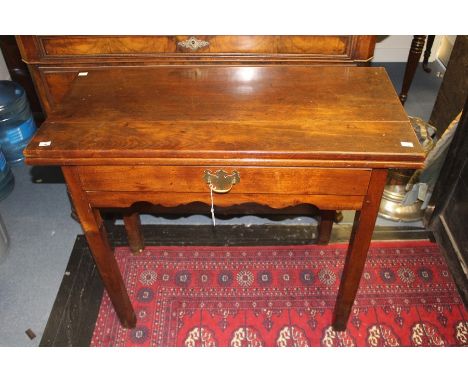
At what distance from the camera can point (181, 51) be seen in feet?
5.90

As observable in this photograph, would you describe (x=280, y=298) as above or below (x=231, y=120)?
below

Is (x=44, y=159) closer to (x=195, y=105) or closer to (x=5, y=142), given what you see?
(x=195, y=105)

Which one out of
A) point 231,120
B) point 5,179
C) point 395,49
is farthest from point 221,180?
point 395,49

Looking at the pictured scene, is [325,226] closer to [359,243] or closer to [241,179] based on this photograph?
[359,243]

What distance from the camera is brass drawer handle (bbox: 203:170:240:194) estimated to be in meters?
1.27

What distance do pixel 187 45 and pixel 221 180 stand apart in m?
0.76

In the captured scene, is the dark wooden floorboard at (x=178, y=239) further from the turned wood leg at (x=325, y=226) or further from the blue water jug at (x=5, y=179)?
the blue water jug at (x=5, y=179)

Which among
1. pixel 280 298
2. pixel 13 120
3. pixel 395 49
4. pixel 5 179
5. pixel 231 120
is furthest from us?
pixel 395 49

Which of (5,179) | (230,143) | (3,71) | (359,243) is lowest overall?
(5,179)

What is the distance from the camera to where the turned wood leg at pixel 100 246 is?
134 centimetres

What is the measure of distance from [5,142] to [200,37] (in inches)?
65.1

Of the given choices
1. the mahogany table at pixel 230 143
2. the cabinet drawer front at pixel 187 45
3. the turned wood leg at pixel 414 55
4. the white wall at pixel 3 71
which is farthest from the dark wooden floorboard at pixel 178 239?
the white wall at pixel 3 71

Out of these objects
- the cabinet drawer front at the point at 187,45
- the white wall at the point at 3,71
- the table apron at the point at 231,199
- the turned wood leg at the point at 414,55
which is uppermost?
the cabinet drawer front at the point at 187,45

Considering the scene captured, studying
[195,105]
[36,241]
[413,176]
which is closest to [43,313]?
[36,241]
